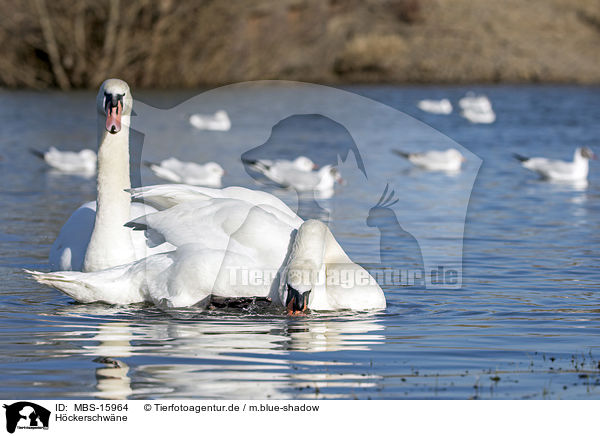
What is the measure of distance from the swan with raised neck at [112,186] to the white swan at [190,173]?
8799 millimetres

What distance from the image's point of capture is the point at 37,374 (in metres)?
6.39

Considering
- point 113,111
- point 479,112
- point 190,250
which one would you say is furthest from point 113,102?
point 479,112

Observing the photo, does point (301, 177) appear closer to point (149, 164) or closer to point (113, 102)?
point (149, 164)

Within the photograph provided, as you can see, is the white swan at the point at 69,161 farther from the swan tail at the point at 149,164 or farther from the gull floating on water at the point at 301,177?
the gull floating on water at the point at 301,177

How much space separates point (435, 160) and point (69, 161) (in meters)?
6.76

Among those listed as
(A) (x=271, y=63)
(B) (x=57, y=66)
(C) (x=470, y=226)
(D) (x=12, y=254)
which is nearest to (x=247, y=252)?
(D) (x=12, y=254)

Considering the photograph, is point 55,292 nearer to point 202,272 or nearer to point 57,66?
point 202,272

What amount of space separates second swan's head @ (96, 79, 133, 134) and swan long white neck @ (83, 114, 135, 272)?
264 millimetres

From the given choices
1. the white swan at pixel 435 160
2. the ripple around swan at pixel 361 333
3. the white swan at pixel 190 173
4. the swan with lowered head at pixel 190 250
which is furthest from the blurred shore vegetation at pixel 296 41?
the swan with lowered head at pixel 190 250

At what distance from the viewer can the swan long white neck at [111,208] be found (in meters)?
8.77

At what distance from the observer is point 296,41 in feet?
176

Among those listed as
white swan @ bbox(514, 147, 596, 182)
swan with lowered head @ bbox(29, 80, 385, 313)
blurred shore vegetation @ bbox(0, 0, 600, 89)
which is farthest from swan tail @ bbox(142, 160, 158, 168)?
blurred shore vegetation @ bbox(0, 0, 600, 89)

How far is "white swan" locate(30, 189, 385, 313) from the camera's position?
8.05m

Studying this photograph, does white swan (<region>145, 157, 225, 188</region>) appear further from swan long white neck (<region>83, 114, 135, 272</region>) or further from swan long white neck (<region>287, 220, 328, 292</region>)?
swan long white neck (<region>287, 220, 328, 292</region>)
